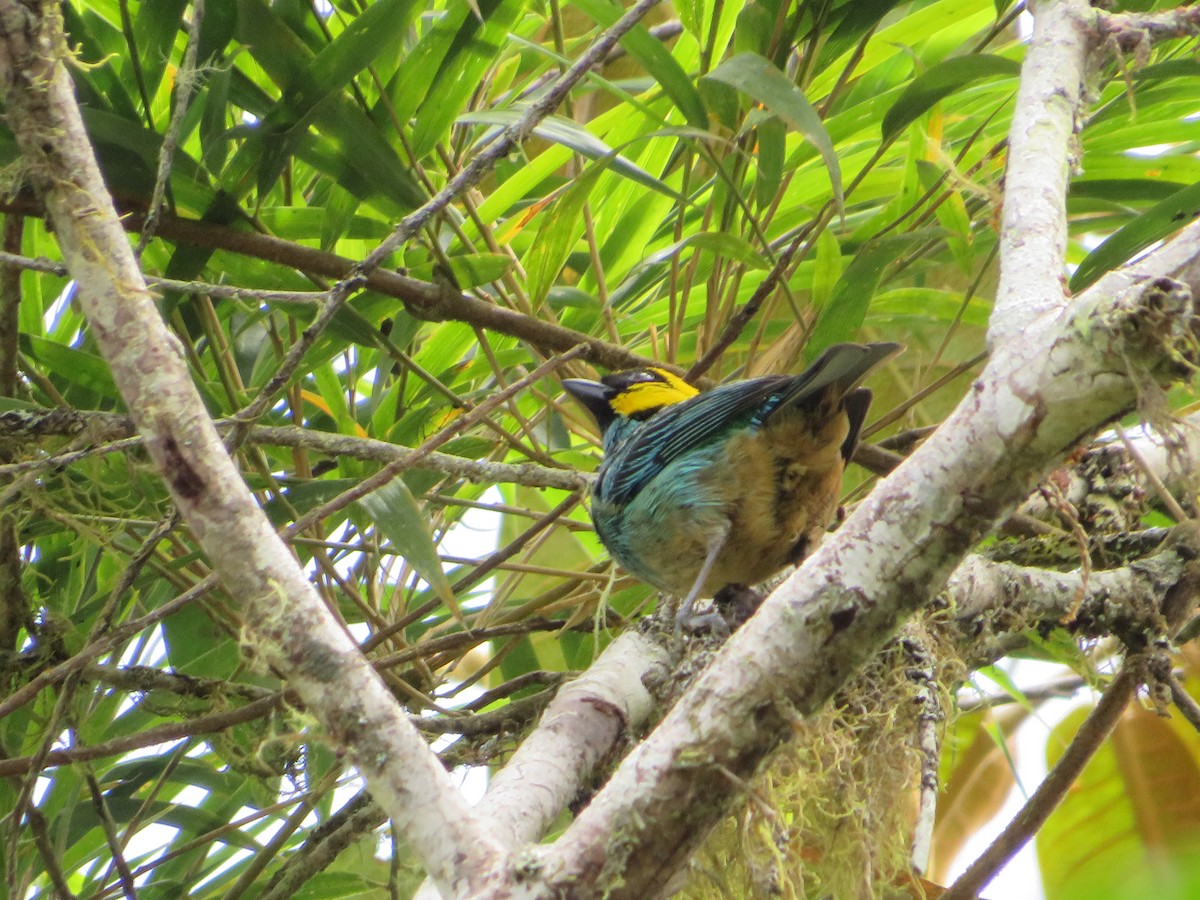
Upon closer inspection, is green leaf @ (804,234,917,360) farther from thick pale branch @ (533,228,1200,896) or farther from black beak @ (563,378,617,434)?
thick pale branch @ (533,228,1200,896)

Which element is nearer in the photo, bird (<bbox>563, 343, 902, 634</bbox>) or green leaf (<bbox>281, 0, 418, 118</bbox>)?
green leaf (<bbox>281, 0, 418, 118</bbox>)

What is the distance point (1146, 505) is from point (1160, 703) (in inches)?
20.4

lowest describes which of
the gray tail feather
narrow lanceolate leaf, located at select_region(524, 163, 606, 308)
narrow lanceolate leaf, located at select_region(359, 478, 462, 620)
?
the gray tail feather

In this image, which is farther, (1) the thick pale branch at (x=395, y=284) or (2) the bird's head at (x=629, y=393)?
(2) the bird's head at (x=629, y=393)

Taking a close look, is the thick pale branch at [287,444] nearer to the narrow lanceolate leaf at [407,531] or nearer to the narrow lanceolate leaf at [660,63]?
the narrow lanceolate leaf at [407,531]

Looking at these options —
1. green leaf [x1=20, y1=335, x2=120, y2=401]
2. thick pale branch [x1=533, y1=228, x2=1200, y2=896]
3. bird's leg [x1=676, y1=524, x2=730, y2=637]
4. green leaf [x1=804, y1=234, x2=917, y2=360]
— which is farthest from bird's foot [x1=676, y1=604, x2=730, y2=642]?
green leaf [x1=20, y1=335, x2=120, y2=401]

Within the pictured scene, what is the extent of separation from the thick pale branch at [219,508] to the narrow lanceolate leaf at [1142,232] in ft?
5.09

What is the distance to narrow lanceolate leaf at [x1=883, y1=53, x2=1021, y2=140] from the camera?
188 centimetres

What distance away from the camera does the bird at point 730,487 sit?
1967mm

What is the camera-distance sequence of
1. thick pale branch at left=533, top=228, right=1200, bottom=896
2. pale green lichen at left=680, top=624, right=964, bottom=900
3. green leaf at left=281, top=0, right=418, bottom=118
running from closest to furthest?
thick pale branch at left=533, top=228, right=1200, bottom=896
pale green lichen at left=680, top=624, right=964, bottom=900
green leaf at left=281, top=0, right=418, bottom=118

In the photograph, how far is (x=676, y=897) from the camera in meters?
1.66

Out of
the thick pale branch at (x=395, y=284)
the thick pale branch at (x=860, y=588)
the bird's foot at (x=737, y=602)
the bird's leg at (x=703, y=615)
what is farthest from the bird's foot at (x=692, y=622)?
the thick pale branch at (x=860, y=588)

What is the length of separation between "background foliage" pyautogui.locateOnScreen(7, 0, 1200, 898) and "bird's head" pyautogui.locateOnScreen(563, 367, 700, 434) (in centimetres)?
7

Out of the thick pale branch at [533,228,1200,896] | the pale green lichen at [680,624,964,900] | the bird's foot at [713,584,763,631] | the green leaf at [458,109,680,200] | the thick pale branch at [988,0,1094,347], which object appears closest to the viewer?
the thick pale branch at [533,228,1200,896]
